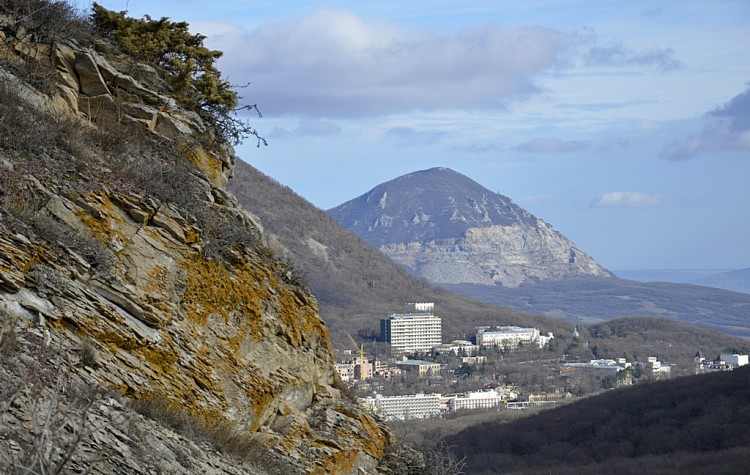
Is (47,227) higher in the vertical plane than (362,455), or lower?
higher

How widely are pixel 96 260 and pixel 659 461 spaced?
4299cm

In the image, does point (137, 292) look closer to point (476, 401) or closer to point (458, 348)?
point (476, 401)

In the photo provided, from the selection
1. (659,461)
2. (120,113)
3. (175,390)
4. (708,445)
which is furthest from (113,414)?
(708,445)

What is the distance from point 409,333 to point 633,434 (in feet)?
340

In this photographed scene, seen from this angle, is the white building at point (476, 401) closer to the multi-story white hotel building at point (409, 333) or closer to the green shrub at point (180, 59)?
the multi-story white hotel building at point (409, 333)

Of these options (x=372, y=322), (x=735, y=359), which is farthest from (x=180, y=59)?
(x=372, y=322)

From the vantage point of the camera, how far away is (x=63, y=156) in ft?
37.6

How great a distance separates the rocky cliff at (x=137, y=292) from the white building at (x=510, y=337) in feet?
492

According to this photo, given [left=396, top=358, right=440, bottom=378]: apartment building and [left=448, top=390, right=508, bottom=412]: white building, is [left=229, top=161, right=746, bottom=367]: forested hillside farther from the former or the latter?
[left=448, top=390, right=508, bottom=412]: white building

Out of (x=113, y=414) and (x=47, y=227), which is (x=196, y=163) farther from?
(x=113, y=414)

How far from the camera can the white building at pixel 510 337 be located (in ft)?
537

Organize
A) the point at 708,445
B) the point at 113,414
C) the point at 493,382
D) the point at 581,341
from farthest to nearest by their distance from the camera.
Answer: the point at 581,341
the point at 493,382
the point at 708,445
the point at 113,414

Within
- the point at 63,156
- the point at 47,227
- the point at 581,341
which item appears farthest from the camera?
the point at 581,341

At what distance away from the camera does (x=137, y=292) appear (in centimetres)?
1079
